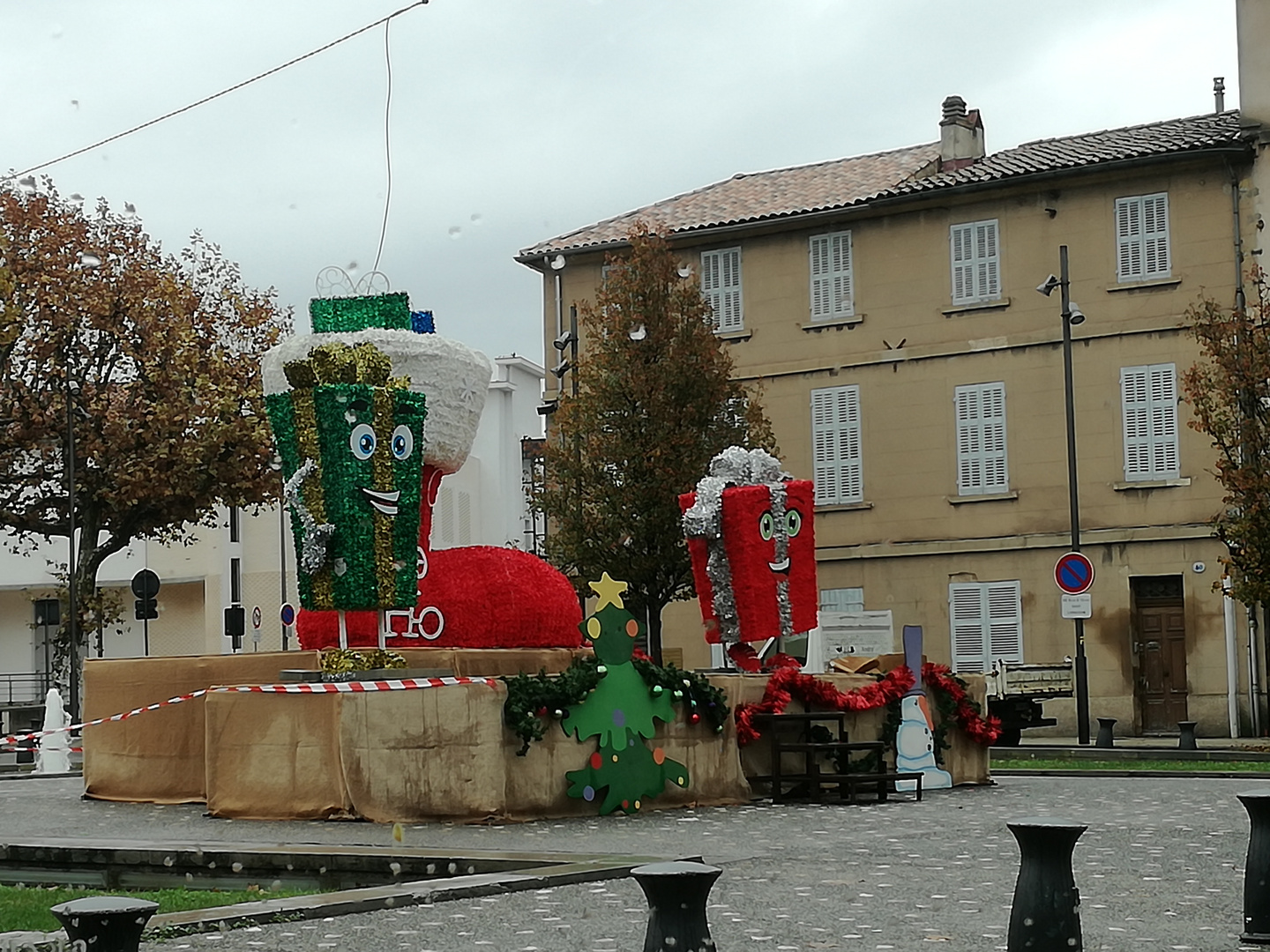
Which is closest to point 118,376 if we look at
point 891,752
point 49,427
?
point 49,427

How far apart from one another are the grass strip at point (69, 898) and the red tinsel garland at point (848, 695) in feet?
23.5

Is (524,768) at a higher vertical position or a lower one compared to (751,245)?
lower

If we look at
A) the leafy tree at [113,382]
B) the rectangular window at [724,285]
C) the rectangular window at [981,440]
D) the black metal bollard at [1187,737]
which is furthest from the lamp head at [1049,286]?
the leafy tree at [113,382]

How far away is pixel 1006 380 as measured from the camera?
3481cm

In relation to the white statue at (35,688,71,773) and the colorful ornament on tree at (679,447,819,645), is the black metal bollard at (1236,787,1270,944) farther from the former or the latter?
the white statue at (35,688,71,773)

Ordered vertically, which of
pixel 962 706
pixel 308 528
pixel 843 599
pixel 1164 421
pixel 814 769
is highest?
pixel 1164 421

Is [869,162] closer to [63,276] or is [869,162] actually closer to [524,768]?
[63,276]

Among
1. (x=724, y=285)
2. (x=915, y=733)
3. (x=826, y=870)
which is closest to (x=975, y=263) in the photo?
(x=724, y=285)

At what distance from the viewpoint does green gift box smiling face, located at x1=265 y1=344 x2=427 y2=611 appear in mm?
16594

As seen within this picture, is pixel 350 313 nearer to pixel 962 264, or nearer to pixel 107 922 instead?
pixel 107 922

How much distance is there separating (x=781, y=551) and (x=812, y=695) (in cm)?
252

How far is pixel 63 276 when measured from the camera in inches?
1313

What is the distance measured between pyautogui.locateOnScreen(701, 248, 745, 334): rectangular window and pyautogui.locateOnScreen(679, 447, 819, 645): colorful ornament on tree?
A: 56.7 ft

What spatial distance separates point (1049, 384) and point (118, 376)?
1633 cm
